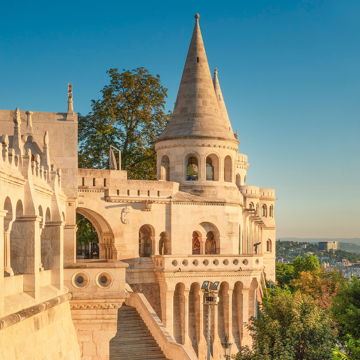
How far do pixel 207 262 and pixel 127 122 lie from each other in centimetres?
1147

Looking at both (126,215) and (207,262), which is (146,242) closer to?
(126,215)

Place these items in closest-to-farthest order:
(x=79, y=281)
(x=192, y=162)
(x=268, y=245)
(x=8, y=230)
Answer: (x=8, y=230) < (x=79, y=281) < (x=192, y=162) < (x=268, y=245)

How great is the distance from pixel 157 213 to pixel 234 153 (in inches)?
241

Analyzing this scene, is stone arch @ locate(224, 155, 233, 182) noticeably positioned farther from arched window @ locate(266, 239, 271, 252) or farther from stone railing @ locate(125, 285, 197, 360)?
arched window @ locate(266, 239, 271, 252)

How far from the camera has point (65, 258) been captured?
846 inches

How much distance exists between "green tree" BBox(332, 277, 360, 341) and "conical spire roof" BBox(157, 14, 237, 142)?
1055 centimetres

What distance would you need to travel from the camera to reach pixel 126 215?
30.8 metres

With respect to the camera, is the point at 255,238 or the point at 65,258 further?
the point at 255,238

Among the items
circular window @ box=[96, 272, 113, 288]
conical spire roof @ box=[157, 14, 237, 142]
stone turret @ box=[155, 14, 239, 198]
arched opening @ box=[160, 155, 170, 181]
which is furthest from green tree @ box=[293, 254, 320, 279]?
circular window @ box=[96, 272, 113, 288]

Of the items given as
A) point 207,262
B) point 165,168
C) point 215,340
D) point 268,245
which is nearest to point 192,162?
point 165,168

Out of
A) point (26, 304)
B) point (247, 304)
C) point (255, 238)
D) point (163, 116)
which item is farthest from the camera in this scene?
point (255, 238)

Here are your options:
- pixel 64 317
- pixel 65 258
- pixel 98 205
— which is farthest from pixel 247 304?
pixel 64 317

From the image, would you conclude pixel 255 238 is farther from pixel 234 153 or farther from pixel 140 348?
pixel 140 348

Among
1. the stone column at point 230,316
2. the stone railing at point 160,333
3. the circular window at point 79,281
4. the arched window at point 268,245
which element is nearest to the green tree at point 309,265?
the arched window at point 268,245
